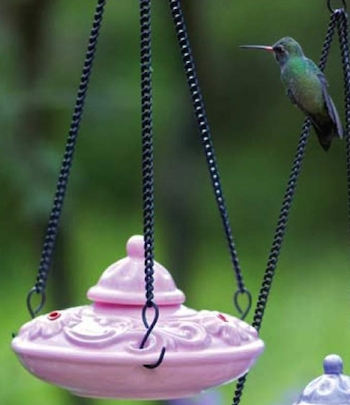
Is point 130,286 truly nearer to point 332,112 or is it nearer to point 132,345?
point 132,345

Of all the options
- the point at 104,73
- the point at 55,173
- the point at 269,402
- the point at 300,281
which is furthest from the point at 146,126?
the point at 300,281

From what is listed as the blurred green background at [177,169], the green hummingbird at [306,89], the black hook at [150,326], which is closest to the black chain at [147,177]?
the black hook at [150,326]

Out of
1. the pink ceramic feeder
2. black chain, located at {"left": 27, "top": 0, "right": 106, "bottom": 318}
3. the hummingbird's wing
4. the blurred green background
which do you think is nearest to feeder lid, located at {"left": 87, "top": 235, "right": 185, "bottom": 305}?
the pink ceramic feeder

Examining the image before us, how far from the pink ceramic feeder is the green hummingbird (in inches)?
12.3

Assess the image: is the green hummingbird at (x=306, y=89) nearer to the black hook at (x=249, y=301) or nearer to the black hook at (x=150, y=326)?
the black hook at (x=249, y=301)

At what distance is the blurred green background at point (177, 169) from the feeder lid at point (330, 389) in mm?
1373

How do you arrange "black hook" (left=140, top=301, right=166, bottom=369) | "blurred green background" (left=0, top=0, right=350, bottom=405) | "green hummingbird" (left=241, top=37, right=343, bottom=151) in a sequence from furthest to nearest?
"blurred green background" (left=0, top=0, right=350, bottom=405), "green hummingbird" (left=241, top=37, right=343, bottom=151), "black hook" (left=140, top=301, right=166, bottom=369)

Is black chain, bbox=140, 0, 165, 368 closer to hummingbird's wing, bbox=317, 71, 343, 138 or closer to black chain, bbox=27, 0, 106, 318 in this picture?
black chain, bbox=27, 0, 106, 318

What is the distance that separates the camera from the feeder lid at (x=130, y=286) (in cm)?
161

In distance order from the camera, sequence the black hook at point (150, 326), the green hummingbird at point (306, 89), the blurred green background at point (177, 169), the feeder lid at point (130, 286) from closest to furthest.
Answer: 1. the black hook at point (150, 326)
2. the feeder lid at point (130, 286)
3. the green hummingbird at point (306, 89)
4. the blurred green background at point (177, 169)

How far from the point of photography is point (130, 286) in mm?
1623

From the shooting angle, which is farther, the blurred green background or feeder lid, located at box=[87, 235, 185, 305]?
the blurred green background

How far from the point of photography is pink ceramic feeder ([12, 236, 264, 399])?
150 cm

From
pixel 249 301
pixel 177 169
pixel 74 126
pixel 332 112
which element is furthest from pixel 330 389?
pixel 177 169
